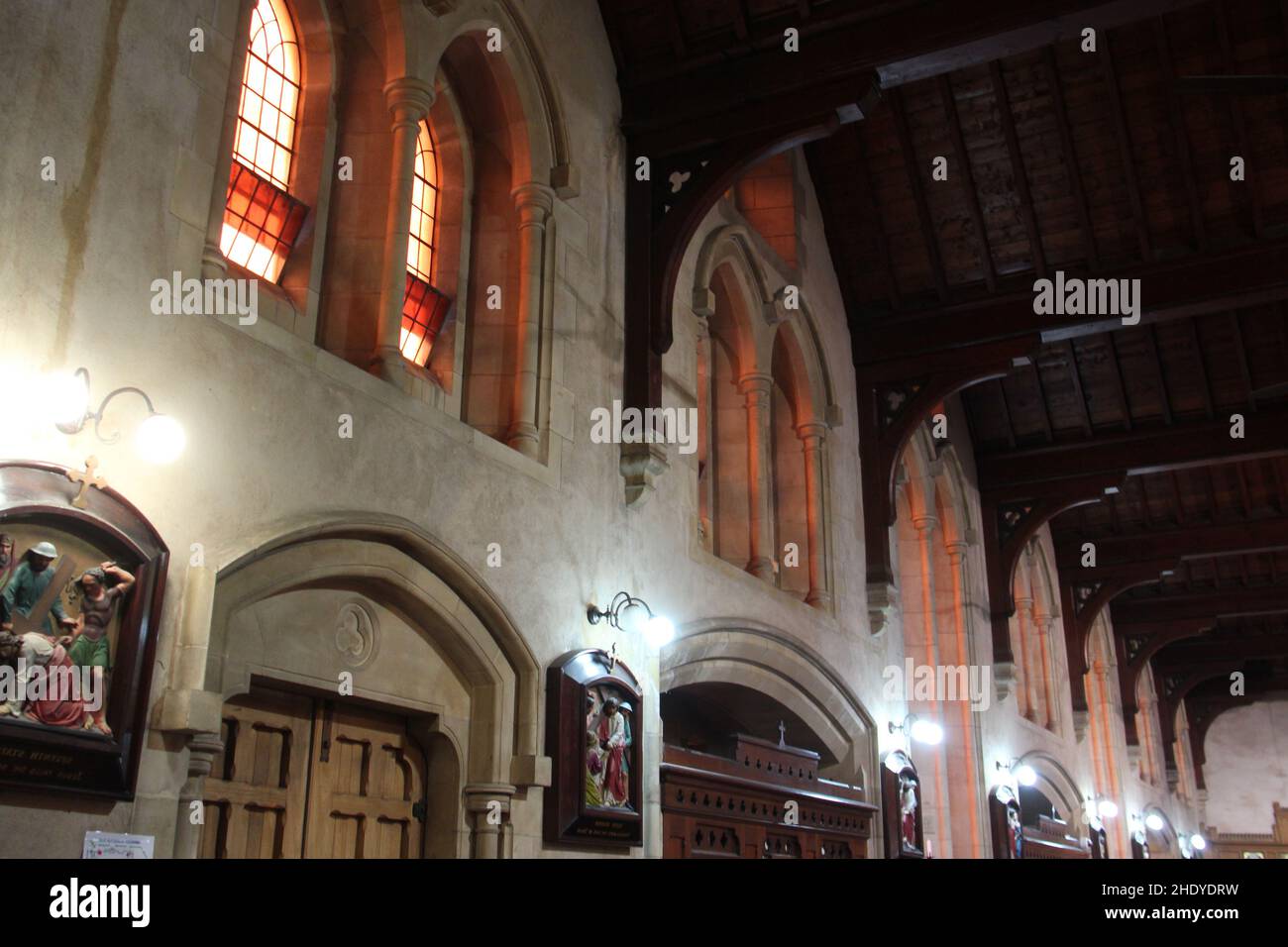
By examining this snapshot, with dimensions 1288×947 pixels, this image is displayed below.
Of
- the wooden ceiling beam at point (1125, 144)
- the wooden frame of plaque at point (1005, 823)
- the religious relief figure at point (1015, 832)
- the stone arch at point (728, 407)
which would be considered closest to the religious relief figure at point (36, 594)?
the stone arch at point (728, 407)

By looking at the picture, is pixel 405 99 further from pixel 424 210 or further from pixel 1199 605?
pixel 1199 605

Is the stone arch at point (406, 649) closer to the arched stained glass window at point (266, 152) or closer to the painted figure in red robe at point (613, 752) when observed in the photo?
the painted figure in red robe at point (613, 752)

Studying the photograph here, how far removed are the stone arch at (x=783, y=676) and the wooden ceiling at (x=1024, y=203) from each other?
1.49 m

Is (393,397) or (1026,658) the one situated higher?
(1026,658)

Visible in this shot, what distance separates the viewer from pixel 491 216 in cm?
717

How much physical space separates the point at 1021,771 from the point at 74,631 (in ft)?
40.4

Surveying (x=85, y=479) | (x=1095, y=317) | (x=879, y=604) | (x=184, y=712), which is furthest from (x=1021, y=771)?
(x=85, y=479)

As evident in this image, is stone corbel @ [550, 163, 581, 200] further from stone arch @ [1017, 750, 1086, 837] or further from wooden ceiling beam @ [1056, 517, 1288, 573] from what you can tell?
wooden ceiling beam @ [1056, 517, 1288, 573]

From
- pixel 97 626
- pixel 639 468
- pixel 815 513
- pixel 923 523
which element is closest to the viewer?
pixel 97 626

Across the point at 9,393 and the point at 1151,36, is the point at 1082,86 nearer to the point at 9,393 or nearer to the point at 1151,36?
the point at 1151,36

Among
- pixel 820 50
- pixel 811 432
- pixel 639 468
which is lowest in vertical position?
pixel 639 468

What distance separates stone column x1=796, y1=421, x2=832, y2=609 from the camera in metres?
10.0

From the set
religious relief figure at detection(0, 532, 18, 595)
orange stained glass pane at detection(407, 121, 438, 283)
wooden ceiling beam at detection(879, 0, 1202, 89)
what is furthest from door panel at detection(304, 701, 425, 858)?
wooden ceiling beam at detection(879, 0, 1202, 89)

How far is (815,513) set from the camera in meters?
10.2
